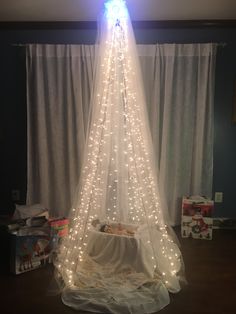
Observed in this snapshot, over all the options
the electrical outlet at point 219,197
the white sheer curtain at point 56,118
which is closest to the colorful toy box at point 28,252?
the white sheer curtain at point 56,118

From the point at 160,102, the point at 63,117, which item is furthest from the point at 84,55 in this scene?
the point at 160,102

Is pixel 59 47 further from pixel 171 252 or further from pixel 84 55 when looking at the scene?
pixel 171 252

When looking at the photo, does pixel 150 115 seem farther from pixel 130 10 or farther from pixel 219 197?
pixel 219 197

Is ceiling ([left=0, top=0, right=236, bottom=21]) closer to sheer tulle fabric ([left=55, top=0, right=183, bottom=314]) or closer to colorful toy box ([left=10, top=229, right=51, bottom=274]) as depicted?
sheer tulle fabric ([left=55, top=0, right=183, bottom=314])

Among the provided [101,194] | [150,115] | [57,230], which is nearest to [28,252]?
[57,230]

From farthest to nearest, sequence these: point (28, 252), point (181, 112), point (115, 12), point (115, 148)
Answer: point (181, 112) < point (115, 148) < point (28, 252) < point (115, 12)

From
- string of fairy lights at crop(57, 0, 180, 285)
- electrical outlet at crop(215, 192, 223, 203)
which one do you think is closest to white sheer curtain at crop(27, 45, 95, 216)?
string of fairy lights at crop(57, 0, 180, 285)

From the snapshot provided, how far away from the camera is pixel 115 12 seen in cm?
231

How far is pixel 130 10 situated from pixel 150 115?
1.03 m

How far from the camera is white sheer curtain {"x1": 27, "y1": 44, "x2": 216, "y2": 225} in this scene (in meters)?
3.21

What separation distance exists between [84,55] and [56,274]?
2103mm

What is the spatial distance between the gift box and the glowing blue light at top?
5.82 ft

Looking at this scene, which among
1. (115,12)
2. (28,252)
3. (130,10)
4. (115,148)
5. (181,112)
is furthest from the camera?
(181,112)

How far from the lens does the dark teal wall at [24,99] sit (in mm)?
3277
